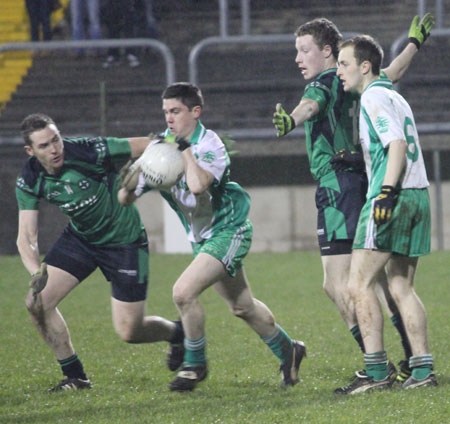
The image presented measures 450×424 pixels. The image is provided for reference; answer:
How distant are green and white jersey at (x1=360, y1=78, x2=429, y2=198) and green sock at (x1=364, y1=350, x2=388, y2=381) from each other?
2.95 feet

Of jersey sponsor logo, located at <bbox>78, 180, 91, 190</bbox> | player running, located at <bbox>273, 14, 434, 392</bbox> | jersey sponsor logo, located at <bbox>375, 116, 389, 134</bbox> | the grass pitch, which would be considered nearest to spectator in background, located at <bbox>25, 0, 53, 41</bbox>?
the grass pitch

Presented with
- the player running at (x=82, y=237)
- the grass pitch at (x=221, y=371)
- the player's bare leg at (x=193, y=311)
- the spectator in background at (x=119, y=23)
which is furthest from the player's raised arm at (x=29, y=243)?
the spectator in background at (x=119, y=23)

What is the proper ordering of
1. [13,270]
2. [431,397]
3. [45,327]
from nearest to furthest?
[431,397], [45,327], [13,270]

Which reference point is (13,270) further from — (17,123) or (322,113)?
(322,113)

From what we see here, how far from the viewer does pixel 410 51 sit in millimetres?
6352

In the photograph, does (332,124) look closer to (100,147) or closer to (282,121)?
(282,121)

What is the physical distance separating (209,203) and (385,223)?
45.7 inches

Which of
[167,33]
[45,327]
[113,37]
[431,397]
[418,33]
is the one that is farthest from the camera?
[167,33]

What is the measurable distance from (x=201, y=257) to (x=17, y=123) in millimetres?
9746

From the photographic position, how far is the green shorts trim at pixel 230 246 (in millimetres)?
5512

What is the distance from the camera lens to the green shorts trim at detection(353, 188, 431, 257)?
5.13m

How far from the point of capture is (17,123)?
47.8ft

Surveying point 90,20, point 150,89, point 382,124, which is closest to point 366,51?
point 382,124

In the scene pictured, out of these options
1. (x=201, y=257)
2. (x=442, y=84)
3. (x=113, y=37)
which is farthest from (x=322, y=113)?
(x=113, y=37)
